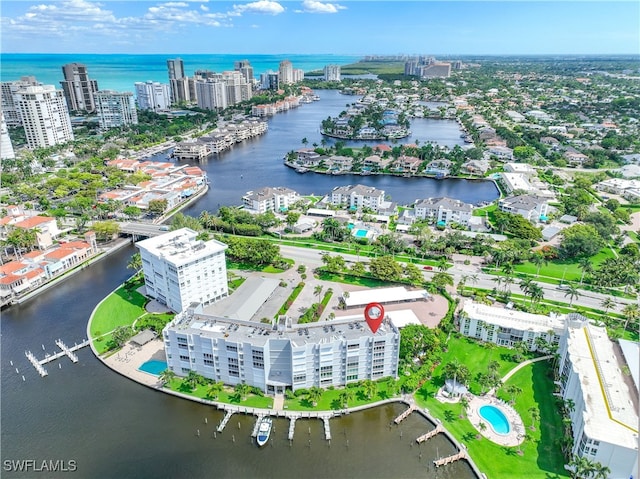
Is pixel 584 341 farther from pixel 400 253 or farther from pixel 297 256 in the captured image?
pixel 297 256

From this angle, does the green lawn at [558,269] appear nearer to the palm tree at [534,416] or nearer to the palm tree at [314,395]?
the palm tree at [534,416]

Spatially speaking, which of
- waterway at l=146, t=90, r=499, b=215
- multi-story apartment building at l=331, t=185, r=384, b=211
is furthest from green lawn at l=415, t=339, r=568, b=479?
waterway at l=146, t=90, r=499, b=215

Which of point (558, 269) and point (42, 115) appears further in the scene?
point (42, 115)

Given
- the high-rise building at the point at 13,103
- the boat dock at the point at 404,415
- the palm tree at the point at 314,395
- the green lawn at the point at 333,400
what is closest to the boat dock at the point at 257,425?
the green lawn at the point at 333,400

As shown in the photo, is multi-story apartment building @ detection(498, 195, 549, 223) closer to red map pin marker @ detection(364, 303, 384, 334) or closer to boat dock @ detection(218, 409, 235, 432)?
red map pin marker @ detection(364, 303, 384, 334)

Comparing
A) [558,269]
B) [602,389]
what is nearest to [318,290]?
[602,389]

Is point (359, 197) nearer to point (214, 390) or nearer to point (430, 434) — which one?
point (214, 390)

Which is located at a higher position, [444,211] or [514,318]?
[444,211]
